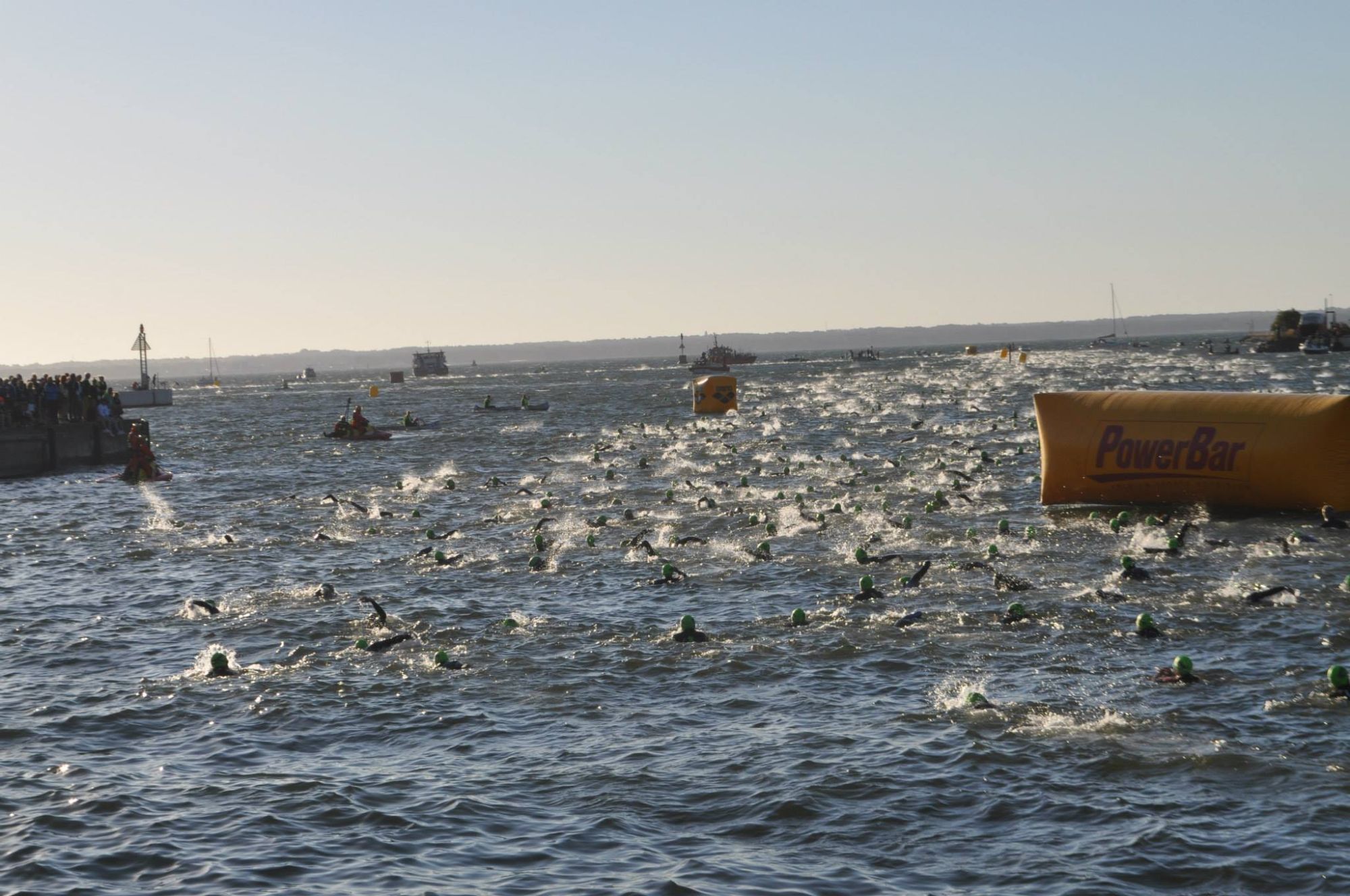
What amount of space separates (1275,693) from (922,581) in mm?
8580

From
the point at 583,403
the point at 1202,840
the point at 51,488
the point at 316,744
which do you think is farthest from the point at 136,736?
the point at 583,403

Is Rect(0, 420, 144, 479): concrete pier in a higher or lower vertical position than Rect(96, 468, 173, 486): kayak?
higher

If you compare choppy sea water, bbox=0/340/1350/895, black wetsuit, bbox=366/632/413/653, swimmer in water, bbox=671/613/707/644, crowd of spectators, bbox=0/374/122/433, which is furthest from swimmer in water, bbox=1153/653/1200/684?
crowd of spectators, bbox=0/374/122/433

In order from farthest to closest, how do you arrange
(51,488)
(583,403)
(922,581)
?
(583,403), (51,488), (922,581)

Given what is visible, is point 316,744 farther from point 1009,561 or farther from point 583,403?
point 583,403

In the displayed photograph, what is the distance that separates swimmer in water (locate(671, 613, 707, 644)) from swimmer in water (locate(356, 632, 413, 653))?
4280 millimetres

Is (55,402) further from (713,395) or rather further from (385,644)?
(385,644)

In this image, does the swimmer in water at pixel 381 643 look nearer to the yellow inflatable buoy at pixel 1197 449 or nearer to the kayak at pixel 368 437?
the yellow inflatable buoy at pixel 1197 449

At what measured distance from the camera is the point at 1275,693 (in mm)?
16609

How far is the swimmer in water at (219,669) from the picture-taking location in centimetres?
1970

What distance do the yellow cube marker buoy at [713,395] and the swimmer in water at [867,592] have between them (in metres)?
61.9

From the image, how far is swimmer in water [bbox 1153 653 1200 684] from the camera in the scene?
1709 cm

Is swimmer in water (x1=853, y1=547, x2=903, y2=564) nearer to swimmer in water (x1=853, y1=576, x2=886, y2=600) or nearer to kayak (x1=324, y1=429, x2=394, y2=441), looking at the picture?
swimmer in water (x1=853, y1=576, x2=886, y2=600)

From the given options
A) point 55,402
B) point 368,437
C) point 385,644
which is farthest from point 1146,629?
point 368,437
